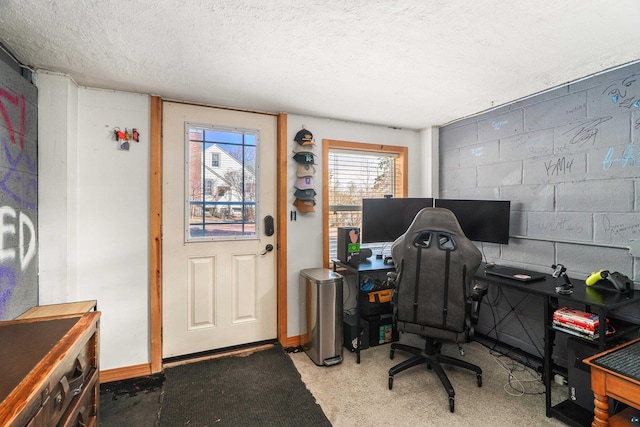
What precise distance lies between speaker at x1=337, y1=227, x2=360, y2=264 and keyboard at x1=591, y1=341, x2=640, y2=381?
166cm

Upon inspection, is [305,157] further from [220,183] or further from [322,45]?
[322,45]

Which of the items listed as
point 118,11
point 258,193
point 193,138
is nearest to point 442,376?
point 258,193

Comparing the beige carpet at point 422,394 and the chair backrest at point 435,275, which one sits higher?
the chair backrest at point 435,275

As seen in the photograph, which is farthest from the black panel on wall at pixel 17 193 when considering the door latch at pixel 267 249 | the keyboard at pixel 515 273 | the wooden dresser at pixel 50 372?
the keyboard at pixel 515 273

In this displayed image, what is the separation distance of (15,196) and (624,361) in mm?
3293

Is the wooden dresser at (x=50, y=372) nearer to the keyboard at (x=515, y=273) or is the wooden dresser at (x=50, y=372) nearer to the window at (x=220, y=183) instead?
the window at (x=220, y=183)

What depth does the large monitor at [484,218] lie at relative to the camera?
2506 millimetres

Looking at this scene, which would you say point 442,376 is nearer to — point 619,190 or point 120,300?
point 619,190

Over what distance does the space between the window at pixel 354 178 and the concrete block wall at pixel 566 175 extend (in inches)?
31.8

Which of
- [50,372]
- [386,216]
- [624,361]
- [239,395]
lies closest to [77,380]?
[50,372]

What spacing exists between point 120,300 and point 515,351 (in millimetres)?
3289

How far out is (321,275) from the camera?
2670 mm

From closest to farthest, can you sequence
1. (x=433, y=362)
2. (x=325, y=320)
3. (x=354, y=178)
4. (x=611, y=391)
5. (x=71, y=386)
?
(x=71, y=386) → (x=611, y=391) → (x=433, y=362) → (x=325, y=320) → (x=354, y=178)

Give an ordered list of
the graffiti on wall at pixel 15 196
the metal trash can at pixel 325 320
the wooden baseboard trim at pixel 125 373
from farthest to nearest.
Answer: the metal trash can at pixel 325 320 → the wooden baseboard trim at pixel 125 373 → the graffiti on wall at pixel 15 196
